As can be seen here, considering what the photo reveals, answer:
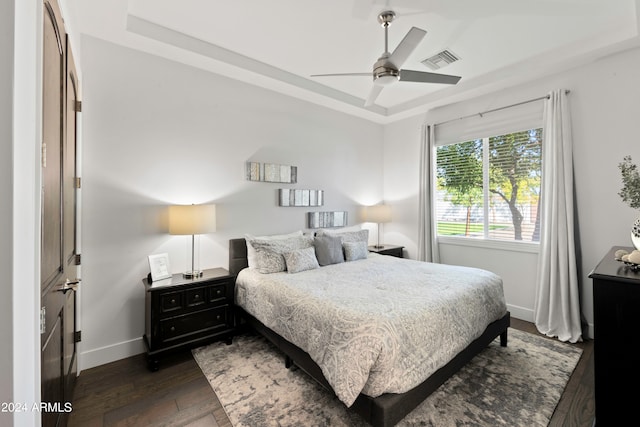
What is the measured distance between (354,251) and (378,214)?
119 cm

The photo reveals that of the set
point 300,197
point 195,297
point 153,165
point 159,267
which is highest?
point 153,165

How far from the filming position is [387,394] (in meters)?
1.70

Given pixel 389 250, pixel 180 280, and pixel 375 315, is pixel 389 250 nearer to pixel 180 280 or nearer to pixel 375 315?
pixel 375 315

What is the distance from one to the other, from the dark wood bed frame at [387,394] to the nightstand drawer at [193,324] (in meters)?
0.28

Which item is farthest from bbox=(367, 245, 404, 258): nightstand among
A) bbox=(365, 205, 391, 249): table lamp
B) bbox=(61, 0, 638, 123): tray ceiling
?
bbox=(61, 0, 638, 123): tray ceiling

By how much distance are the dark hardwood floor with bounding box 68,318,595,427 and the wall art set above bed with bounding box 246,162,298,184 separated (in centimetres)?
207

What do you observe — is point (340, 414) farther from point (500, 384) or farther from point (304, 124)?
point (304, 124)

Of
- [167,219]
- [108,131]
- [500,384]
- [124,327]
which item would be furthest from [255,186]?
[500,384]

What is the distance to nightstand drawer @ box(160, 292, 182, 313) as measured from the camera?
254 cm

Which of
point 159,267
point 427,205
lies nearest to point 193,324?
point 159,267

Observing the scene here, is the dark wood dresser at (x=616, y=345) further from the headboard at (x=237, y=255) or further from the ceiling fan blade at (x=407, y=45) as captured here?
the headboard at (x=237, y=255)

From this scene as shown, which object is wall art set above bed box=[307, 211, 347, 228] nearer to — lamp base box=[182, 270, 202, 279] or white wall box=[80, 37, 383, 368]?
white wall box=[80, 37, 383, 368]

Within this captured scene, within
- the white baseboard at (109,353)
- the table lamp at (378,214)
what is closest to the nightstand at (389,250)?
the table lamp at (378,214)

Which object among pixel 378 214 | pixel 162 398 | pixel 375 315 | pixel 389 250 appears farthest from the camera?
pixel 378 214
